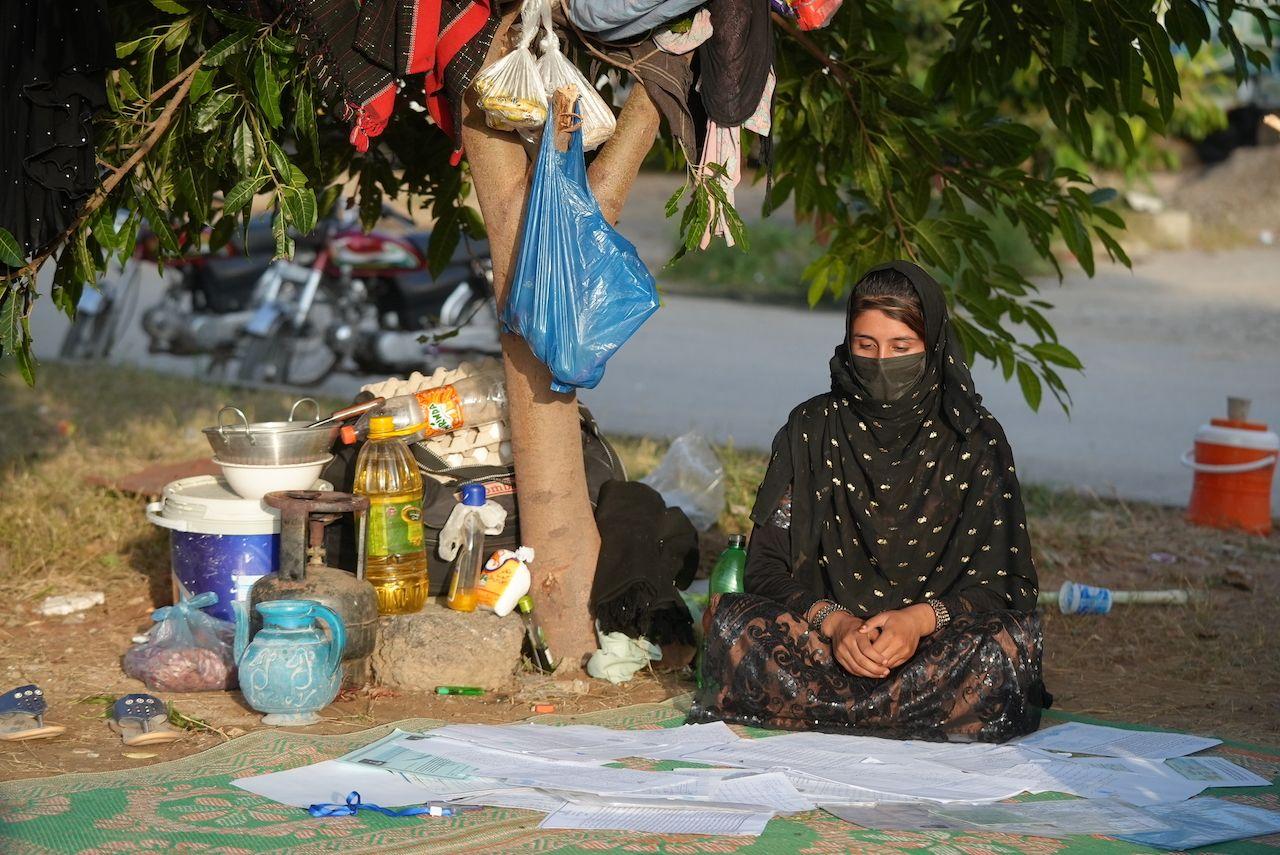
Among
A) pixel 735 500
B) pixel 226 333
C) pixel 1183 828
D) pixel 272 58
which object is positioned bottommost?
pixel 1183 828

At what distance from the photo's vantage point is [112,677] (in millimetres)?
3861

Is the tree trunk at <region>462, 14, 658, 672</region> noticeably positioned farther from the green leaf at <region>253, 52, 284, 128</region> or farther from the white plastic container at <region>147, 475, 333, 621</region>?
the white plastic container at <region>147, 475, 333, 621</region>

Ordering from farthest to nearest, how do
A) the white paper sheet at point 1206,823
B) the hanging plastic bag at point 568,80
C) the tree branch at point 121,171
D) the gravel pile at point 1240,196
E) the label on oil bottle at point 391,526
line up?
the gravel pile at point 1240,196 → the label on oil bottle at point 391,526 → the tree branch at point 121,171 → the hanging plastic bag at point 568,80 → the white paper sheet at point 1206,823

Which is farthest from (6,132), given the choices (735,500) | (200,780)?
(735,500)

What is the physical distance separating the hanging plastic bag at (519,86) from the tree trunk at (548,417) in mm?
137


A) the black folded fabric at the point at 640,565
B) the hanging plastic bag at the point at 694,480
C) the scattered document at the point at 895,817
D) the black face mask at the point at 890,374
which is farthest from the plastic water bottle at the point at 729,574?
the hanging plastic bag at the point at 694,480

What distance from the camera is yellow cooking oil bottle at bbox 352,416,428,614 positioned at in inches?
150

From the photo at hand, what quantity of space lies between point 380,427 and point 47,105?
45.4 inches

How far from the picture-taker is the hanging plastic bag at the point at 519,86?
344 cm

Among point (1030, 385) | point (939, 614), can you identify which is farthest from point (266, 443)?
point (1030, 385)

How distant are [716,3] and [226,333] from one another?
5.92m

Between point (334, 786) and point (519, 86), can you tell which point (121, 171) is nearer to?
point (519, 86)

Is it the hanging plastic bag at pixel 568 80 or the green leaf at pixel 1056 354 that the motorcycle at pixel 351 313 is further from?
the hanging plastic bag at pixel 568 80

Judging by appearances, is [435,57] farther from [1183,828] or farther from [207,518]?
[1183,828]
